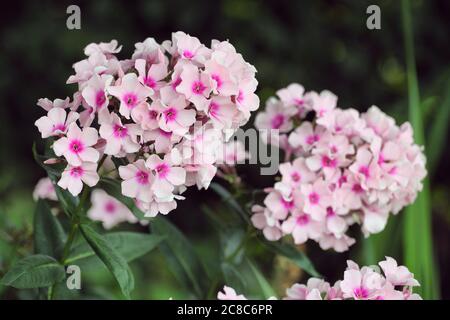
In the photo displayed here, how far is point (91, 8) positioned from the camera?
8.87 ft

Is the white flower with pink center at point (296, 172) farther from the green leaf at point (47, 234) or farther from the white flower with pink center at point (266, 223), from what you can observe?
the green leaf at point (47, 234)

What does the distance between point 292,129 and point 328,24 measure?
136 centimetres

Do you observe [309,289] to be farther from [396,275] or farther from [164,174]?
[164,174]

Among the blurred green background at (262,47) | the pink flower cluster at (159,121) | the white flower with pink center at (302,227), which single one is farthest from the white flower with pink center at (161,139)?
the blurred green background at (262,47)

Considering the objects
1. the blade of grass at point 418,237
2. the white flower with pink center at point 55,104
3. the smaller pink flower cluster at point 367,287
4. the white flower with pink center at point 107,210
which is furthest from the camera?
the white flower with pink center at point 107,210

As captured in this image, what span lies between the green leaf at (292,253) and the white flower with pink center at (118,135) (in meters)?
0.43

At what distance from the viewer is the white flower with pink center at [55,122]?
43.9 inches

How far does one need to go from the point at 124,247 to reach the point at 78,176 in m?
0.28

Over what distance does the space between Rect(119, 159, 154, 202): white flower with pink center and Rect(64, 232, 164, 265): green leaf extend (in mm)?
242

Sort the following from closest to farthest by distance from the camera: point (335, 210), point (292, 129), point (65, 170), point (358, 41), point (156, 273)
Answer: point (65, 170), point (335, 210), point (292, 129), point (156, 273), point (358, 41)

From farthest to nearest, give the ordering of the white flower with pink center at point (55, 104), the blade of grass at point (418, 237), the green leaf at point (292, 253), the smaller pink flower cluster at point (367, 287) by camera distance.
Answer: the blade of grass at point (418, 237) → the green leaf at point (292, 253) → the white flower with pink center at point (55, 104) → the smaller pink flower cluster at point (367, 287)

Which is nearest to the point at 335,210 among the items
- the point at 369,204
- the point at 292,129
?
the point at 369,204

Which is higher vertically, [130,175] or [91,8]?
[91,8]
